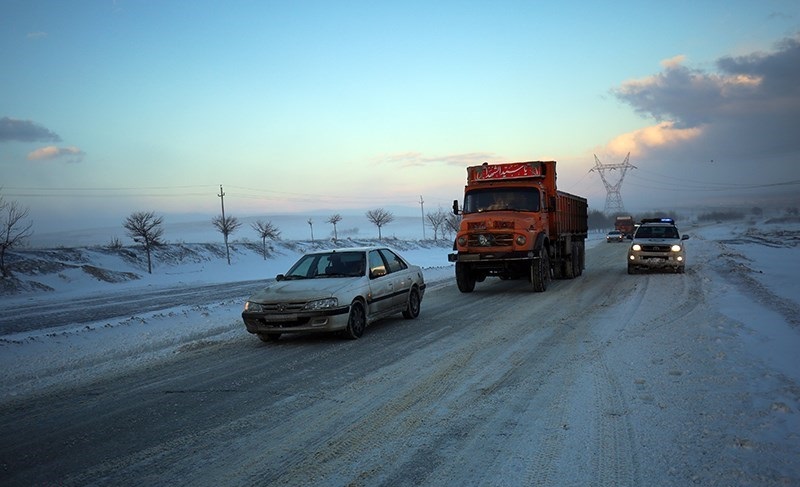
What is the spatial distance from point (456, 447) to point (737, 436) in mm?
2206

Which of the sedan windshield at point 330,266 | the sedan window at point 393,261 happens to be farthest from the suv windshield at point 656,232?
the sedan windshield at point 330,266

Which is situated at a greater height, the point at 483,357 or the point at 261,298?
the point at 261,298

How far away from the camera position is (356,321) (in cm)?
917

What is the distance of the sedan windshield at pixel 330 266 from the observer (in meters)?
9.83

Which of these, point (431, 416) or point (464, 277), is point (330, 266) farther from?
point (464, 277)

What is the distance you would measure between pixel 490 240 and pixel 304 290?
7393 millimetres

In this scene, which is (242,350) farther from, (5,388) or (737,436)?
(737,436)

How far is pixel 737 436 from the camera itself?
14.1ft

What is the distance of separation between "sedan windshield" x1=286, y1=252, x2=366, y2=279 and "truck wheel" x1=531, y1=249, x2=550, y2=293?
258 inches

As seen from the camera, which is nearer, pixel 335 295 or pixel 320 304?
pixel 320 304

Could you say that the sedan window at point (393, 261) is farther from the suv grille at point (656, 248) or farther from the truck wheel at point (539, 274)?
the suv grille at point (656, 248)

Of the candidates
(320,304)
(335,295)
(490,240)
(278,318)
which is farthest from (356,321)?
(490,240)

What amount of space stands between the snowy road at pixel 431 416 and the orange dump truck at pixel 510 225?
19.8 feet

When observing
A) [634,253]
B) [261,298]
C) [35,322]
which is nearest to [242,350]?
[261,298]
